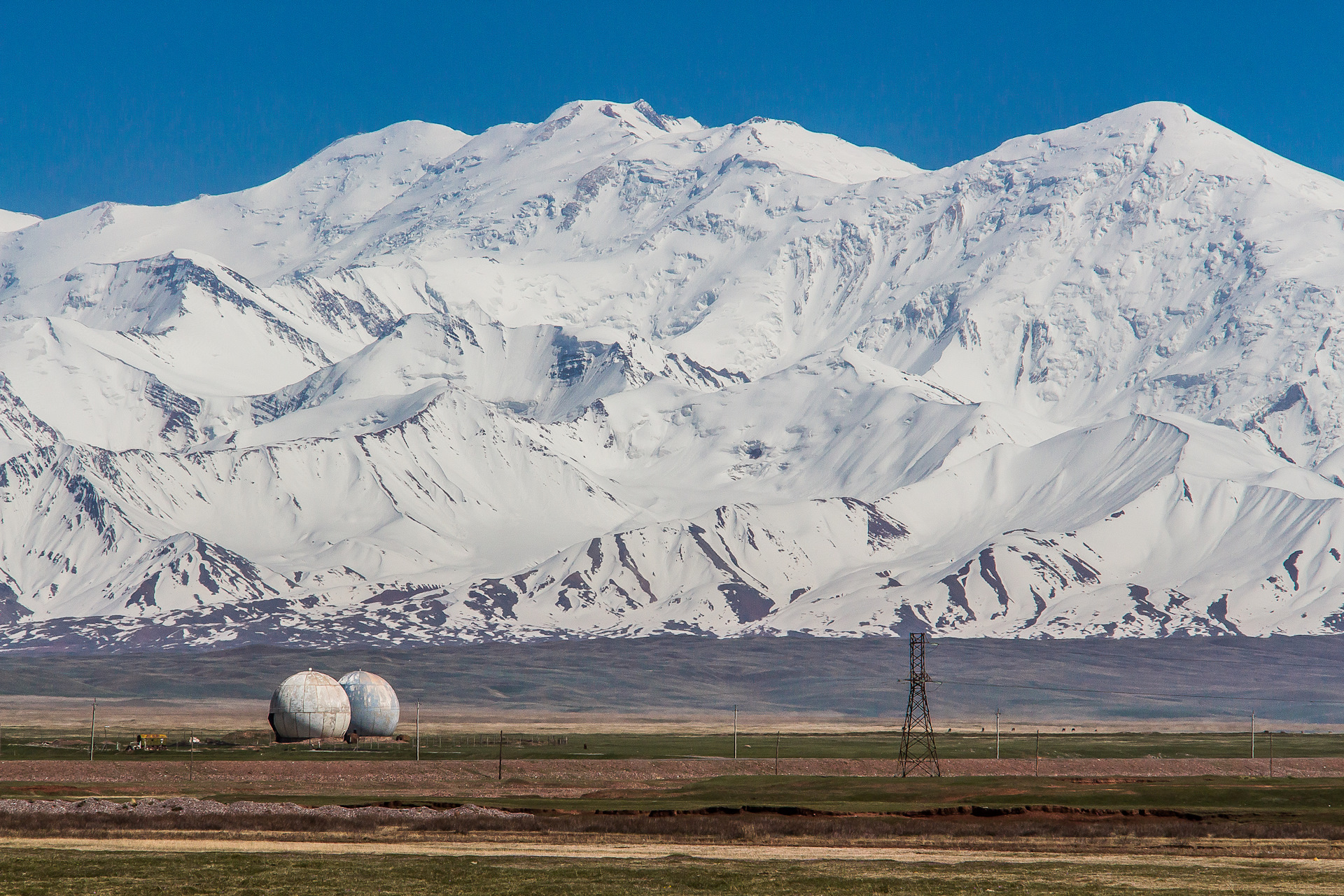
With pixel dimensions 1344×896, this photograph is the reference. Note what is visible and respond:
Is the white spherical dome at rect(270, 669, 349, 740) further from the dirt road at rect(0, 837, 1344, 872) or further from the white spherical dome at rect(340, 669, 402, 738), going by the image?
the dirt road at rect(0, 837, 1344, 872)

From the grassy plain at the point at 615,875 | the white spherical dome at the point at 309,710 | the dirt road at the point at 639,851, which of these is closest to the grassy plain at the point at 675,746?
the white spherical dome at the point at 309,710

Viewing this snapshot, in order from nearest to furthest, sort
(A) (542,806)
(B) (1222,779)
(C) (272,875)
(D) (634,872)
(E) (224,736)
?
(C) (272,875), (D) (634,872), (A) (542,806), (B) (1222,779), (E) (224,736)

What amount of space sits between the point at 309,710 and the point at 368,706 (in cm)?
563

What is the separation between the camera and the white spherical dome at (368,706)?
126938mm

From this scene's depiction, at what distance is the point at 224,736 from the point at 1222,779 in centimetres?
7666

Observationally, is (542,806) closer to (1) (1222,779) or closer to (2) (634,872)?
(2) (634,872)

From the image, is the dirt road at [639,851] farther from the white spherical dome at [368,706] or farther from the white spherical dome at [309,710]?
the white spherical dome at [368,706]

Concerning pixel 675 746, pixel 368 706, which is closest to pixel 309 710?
pixel 368 706

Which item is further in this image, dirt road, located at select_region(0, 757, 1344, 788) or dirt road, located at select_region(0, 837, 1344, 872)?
dirt road, located at select_region(0, 757, 1344, 788)

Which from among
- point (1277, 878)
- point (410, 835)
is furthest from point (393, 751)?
point (1277, 878)

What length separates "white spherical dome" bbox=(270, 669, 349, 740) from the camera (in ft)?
404

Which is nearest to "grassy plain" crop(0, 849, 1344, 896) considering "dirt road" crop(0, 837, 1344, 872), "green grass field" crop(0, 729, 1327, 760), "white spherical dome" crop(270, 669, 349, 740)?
"dirt road" crop(0, 837, 1344, 872)

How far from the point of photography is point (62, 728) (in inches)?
6176

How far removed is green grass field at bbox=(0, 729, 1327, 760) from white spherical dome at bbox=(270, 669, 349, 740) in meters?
1.78
